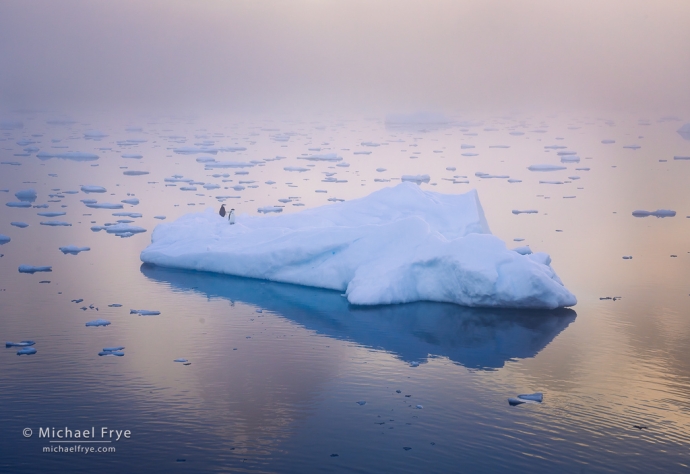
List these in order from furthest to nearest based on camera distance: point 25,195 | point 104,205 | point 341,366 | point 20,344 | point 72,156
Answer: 1. point 72,156
2. point 25,195
3. point 104,205
4. point 20,344
5. point 341,366

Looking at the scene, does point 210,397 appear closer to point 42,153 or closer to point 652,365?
point 652,365

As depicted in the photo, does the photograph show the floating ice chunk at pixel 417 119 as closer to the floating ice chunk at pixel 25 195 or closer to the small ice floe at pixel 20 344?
the floating ice chunk at pixel 25 195

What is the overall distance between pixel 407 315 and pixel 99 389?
3.90 m

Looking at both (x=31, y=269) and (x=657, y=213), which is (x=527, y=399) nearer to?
(x=31, y=269)

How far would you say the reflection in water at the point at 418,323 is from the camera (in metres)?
8.66

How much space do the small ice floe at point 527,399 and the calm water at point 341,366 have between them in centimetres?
8

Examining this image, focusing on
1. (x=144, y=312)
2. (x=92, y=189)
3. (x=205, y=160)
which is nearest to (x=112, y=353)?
(x=144, y=312)

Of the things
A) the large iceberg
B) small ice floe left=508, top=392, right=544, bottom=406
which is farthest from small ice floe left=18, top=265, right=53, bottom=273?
small ice floe left=508, top=392, right=544, bottom=406

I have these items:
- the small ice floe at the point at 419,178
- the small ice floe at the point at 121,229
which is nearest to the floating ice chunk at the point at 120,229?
the small ice floe at the point at 121,229

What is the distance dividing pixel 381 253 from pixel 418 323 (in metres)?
1.49

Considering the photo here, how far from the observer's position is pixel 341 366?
814cm

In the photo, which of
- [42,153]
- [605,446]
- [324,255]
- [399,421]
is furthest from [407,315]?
[42,153]

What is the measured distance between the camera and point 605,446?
6.48m

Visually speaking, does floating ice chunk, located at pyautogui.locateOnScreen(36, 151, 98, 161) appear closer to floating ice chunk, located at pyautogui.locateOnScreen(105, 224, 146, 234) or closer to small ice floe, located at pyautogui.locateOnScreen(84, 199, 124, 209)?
small ice floe, located at pyautogui.locateOnScreen(84, 199, 124, 209)
